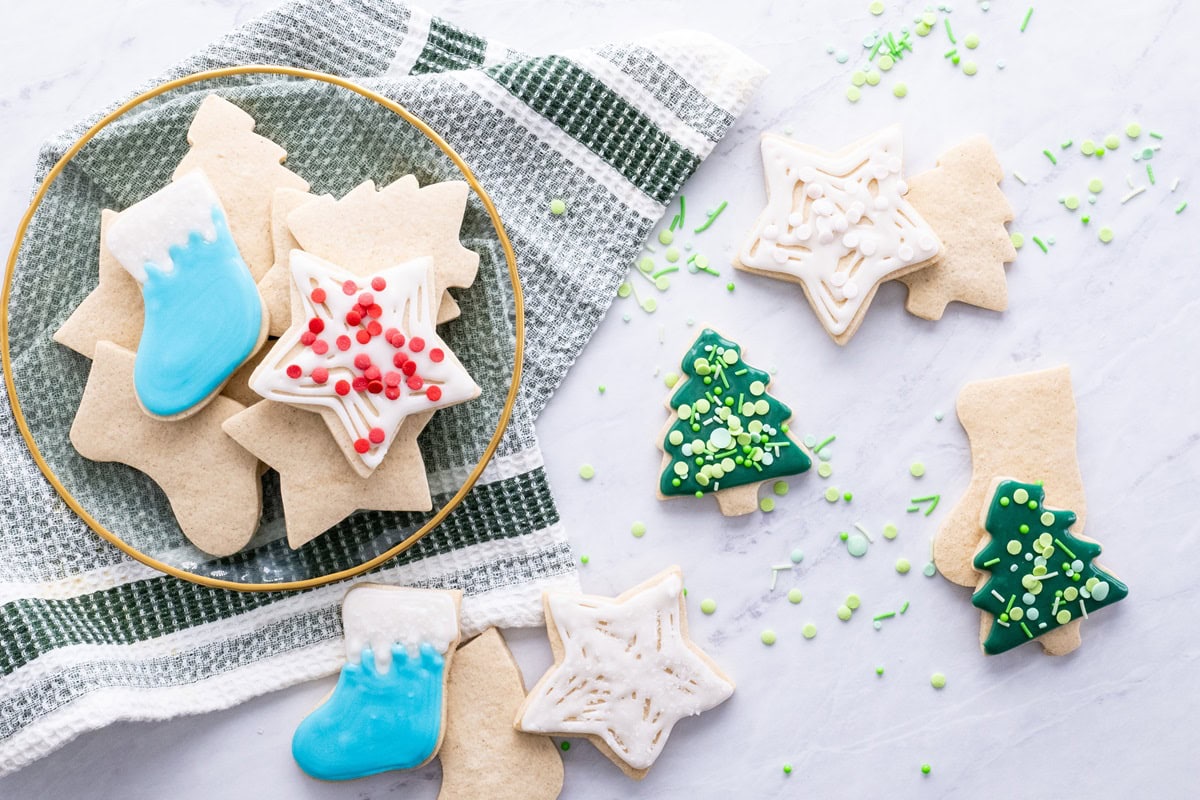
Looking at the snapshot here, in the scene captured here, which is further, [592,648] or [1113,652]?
[1113,652]

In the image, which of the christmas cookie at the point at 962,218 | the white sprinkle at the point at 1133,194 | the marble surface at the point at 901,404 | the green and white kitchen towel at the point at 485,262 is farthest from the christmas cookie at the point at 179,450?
the white sprinkle at the point at 1133,194

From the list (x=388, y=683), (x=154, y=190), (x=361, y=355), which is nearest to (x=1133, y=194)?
(x=361, y=355)

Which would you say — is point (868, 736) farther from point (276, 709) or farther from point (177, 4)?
point (177, 4)

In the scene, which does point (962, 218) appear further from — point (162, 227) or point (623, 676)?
point (162, 227)

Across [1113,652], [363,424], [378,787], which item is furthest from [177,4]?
[1113,652]

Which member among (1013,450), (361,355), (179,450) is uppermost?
(361,355)
